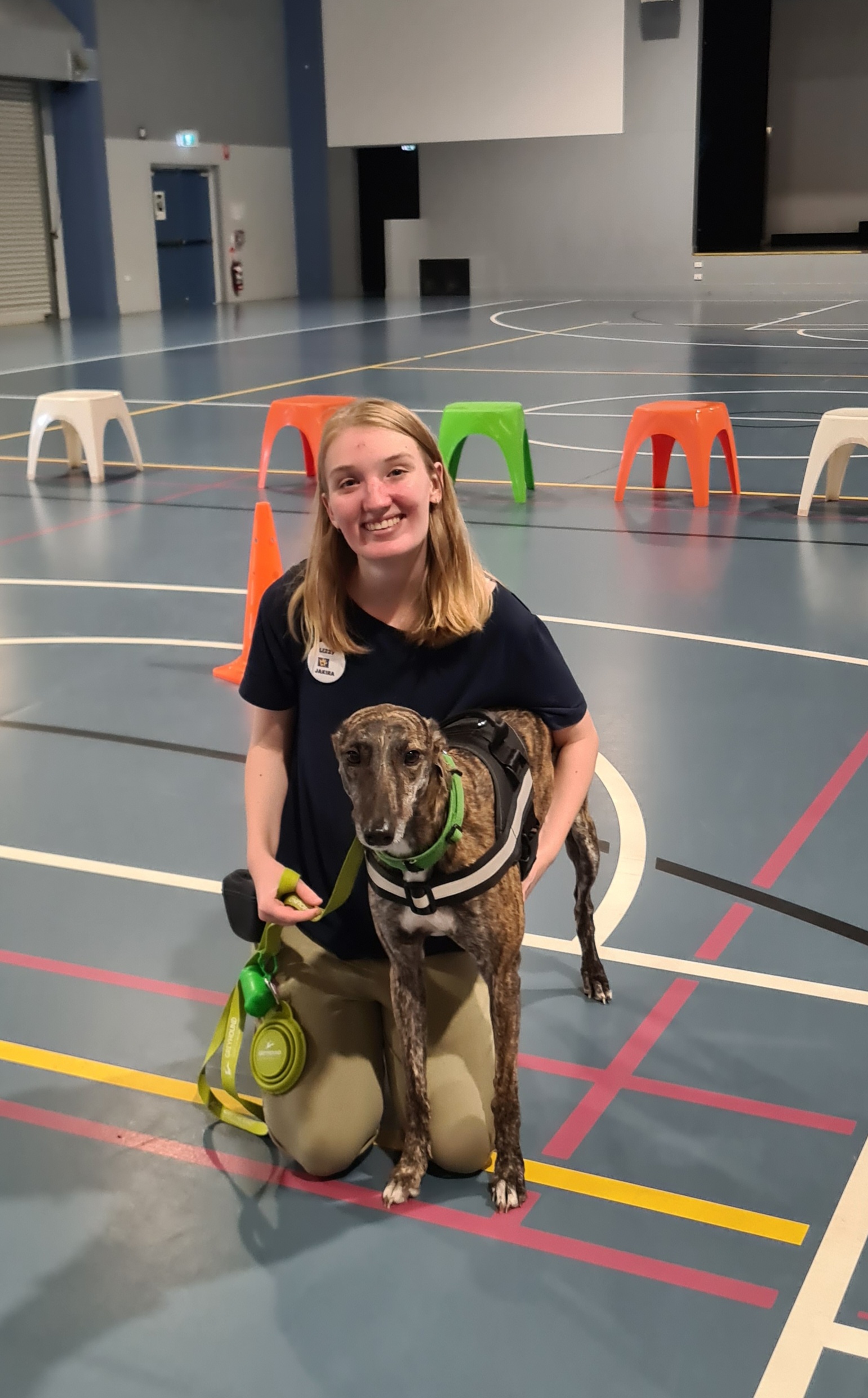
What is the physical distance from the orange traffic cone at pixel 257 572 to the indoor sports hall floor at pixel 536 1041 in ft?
0.38

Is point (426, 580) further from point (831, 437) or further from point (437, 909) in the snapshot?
point (831, 437)

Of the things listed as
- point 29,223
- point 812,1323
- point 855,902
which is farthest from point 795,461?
point 29,223

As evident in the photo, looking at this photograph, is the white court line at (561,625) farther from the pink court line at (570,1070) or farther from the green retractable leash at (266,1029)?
the green retractable leash at (266,1029)

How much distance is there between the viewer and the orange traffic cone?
528 cm

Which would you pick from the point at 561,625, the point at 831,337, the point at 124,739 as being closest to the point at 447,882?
the point at 124,739

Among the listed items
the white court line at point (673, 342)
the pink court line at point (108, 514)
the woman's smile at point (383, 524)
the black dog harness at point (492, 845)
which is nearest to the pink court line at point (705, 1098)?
the black dog harness at point (492, 845)

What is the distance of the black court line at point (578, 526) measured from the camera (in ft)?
24.1

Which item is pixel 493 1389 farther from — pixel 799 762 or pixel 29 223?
pixel 29 223

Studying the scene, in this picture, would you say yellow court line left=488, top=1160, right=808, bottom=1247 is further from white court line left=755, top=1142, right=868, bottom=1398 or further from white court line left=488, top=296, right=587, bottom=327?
white court line left=488, top=296, right=587, bottom=327

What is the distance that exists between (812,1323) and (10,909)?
2242 mm

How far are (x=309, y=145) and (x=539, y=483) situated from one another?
2179 cm

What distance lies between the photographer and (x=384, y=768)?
1.97 m

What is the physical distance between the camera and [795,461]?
31.1 feet

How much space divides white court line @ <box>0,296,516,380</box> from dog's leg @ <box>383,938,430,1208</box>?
11.4 m
